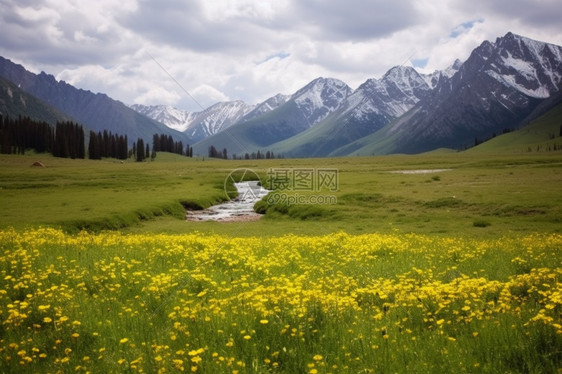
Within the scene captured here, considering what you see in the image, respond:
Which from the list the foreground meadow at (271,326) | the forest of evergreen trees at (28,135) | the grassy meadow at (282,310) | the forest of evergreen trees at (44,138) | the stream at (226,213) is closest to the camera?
the foreground meadow at (271,326)

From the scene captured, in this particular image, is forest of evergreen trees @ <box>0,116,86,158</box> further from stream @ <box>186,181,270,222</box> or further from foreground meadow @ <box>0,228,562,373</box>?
foreground meadow @ <box>0,228,562,373</box>

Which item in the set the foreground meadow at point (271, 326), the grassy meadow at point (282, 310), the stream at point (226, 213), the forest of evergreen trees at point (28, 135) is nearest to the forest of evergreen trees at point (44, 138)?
the forest of evergreen trees at point (28, 135)

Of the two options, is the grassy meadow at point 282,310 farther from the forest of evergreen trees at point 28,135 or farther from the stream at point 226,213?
the forest of evergreen trees at point 28,135

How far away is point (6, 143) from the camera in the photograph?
172375 millimetres

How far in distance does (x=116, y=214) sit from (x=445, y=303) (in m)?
41.1

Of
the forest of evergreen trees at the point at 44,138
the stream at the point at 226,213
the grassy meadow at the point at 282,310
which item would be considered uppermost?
the forest of evergreen trees at the point at 44,138

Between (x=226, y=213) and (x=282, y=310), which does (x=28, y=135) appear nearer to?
(x=226, y=213)

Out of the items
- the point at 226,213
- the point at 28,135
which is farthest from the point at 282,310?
the point at 28,135

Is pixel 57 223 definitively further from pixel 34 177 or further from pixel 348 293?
A: pixel 34 177

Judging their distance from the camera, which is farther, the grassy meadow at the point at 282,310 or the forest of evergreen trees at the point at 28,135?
the forest of evergreen trees at the point at 28,135

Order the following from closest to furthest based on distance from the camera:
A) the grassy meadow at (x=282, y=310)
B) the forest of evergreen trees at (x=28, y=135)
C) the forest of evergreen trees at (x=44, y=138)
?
1. the grassy meadow at (x=282, y=310)
2. the forest of evergreen trees at (x=28, y=135)
3. the forest of evergreen trees at (x=44, y=138)

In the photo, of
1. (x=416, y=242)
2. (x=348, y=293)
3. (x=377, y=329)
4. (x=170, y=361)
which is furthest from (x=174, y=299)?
(x=416, y=242)

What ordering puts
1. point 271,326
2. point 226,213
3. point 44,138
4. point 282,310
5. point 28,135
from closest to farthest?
point 271,326 < point 282,310 < point 226,213 < point 28,135 < point 44,138

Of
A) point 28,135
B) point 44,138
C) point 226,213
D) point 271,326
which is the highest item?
point 28,135
